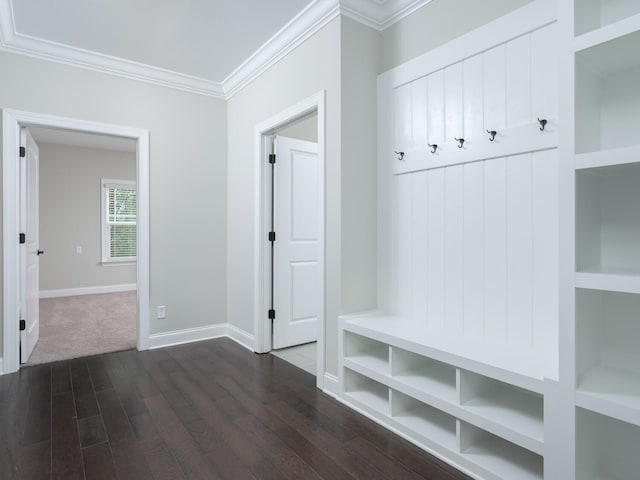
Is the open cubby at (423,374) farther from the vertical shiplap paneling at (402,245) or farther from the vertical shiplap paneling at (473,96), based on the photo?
the vertical shiplap paneling at (473,96)

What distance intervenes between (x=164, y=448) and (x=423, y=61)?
258 cm

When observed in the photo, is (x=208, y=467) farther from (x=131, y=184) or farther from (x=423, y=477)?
(x=131, y=184)

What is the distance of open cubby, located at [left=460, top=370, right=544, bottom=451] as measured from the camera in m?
1.54

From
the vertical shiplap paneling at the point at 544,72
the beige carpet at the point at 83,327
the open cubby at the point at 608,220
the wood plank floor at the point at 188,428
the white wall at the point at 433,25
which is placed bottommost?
the wood plank floor at the point at 188,428

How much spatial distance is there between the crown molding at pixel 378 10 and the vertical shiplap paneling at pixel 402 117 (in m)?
0.48

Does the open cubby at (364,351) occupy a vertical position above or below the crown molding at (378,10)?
below

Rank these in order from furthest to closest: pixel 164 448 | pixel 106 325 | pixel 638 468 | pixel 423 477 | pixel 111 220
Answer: pixel 111 220
pixel 106 325
pixel 164 448
pixel 423 477
pixel 638 468

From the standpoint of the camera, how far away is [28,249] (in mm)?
3248

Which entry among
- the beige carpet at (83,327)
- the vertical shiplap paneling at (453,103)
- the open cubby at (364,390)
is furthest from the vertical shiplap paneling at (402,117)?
the beige carpet at (83,327)

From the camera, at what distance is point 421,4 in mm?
2346

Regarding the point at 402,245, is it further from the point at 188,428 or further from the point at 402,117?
the point at 188,428

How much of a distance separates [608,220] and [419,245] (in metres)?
1.00

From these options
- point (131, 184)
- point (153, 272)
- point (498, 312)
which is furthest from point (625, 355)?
point (131, 184)

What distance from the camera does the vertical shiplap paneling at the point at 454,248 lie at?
7.01ft
